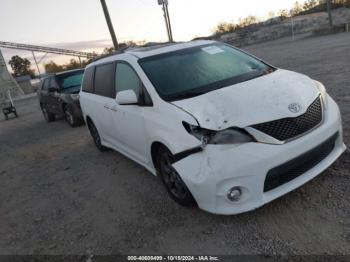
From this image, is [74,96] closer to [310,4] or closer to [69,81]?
[69,81]

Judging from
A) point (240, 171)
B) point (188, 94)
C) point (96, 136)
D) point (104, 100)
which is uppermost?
point (188, 94)

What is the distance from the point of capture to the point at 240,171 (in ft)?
9.53

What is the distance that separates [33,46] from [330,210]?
68679 millimetres

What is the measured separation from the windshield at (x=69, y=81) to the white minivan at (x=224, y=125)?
7.17m

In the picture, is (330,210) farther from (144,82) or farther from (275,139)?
(144,82)

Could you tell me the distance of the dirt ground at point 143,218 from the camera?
2.96 meters

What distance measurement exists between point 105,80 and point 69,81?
21.8ft

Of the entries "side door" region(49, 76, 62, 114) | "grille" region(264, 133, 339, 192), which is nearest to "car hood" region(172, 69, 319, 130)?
"grille" region(264, 133, 339, 192)

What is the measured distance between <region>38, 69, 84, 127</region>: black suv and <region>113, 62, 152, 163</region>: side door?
5.80m

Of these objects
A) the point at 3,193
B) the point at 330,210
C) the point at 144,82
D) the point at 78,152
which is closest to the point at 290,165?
the point at 330,210

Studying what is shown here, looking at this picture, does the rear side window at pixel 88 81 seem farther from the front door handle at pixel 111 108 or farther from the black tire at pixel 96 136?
the front door handle at pixel 111 108

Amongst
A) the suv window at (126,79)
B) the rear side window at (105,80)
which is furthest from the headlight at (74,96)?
the suv window at (126,79)

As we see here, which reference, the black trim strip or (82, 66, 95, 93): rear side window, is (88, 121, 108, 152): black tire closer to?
(82, 66, 95, 93): rear side window

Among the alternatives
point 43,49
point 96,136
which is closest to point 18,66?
point 43,49
